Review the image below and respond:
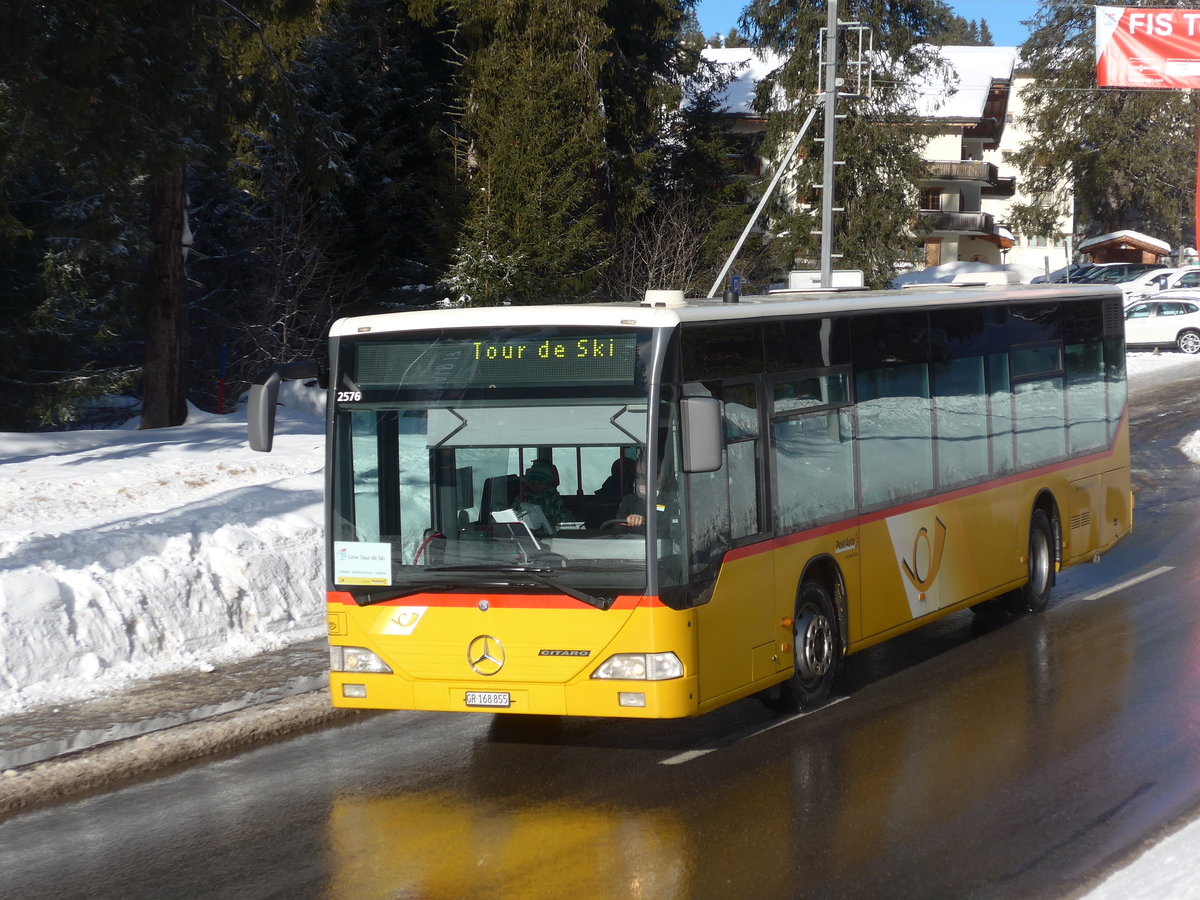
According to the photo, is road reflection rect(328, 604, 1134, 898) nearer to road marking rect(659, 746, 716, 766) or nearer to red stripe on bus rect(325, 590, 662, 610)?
road marking rect(659, 746, 716, 766)

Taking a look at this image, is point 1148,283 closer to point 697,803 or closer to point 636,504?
point 636,504

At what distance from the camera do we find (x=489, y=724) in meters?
10.2

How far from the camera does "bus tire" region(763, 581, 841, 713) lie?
32.9 ft

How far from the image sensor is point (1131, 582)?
15227 mm

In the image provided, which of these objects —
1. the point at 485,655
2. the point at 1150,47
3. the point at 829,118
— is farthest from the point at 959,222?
the point at 485,655

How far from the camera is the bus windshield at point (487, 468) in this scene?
8.53m

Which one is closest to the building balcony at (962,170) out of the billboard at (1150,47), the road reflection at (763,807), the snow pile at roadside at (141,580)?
the billboard at (1150,47)

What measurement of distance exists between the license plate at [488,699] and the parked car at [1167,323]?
37.7 meters

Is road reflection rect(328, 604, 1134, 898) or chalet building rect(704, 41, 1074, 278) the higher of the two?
chalet building rect(704, 41, 1074, 278)

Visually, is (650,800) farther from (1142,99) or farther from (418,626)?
(1142,99)

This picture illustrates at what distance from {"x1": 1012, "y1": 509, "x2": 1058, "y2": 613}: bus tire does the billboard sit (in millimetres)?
19845

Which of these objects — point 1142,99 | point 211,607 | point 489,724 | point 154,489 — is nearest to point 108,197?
point 154,489

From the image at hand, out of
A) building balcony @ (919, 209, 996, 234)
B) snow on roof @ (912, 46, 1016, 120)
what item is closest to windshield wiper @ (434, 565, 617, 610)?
snow on roof @ (912, 46, 1016, 120)

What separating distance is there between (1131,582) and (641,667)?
27.9 feet
